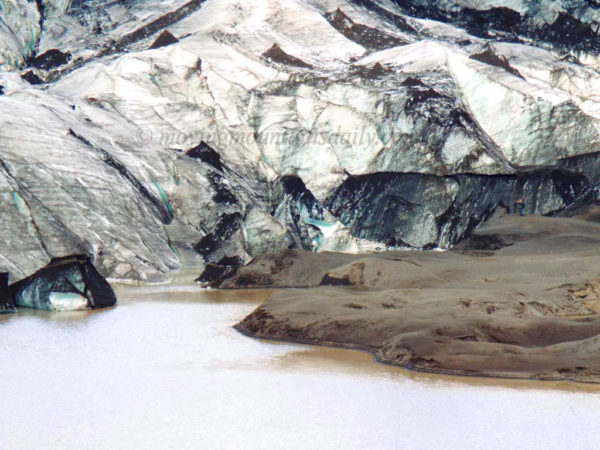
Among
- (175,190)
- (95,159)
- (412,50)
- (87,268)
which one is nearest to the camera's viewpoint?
(87,268)

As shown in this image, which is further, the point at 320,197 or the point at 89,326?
the point at 320,197

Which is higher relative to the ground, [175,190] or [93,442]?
[93,442]

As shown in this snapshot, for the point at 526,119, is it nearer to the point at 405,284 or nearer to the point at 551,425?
the point at 405,284

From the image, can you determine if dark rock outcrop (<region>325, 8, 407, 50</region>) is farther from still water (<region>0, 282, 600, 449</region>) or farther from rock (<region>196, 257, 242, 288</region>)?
still water (<region>0, 282, 600, 449</region>)

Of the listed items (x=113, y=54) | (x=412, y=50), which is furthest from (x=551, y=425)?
(x=113, y=54)

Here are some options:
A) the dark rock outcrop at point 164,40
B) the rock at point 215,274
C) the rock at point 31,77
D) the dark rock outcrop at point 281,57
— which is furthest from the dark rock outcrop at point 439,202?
the rock at point 31,77

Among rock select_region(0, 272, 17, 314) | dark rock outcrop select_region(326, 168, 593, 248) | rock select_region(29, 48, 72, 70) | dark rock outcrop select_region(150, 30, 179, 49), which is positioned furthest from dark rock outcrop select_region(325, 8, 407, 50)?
rock select_region(0, 272, 17, 314)
